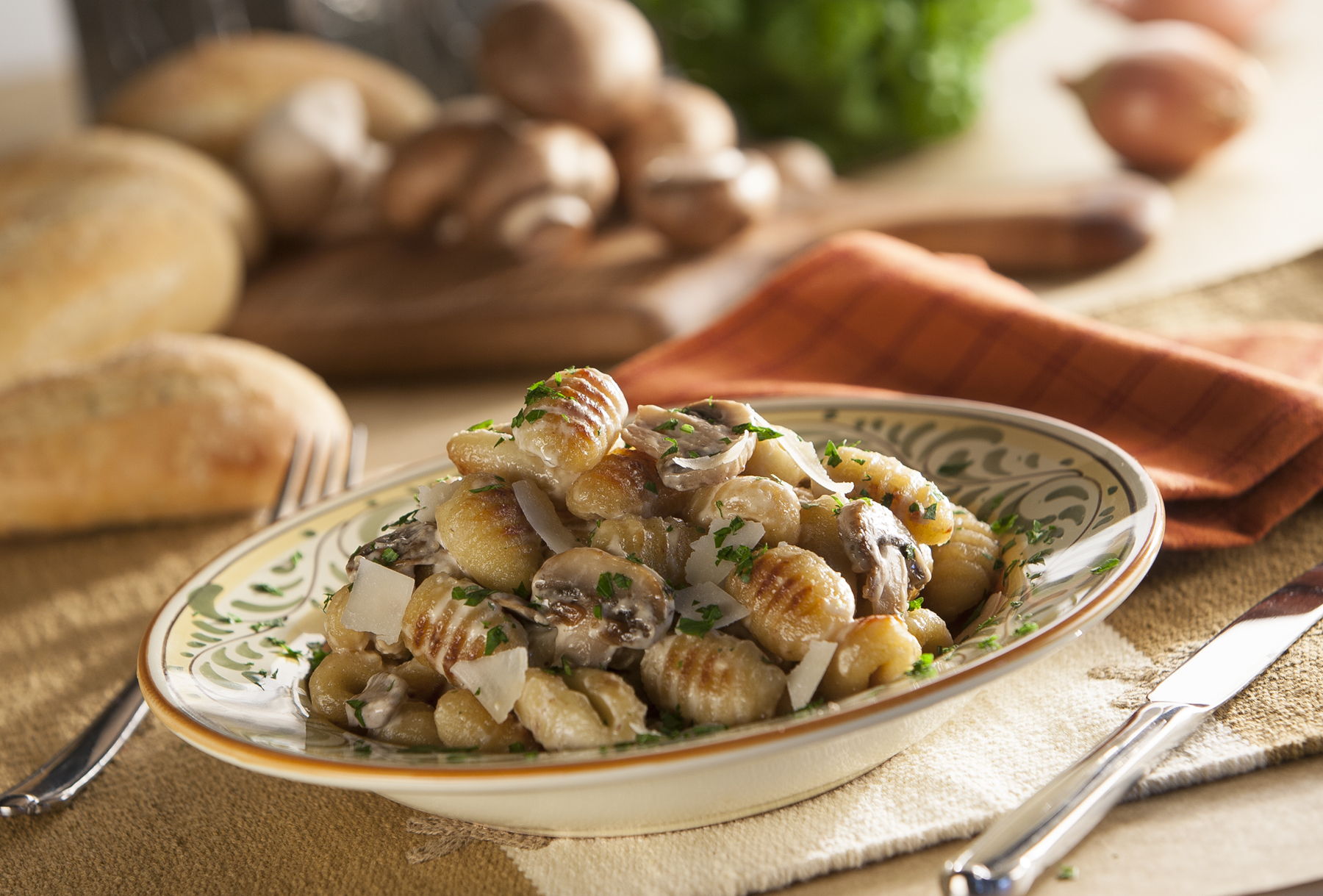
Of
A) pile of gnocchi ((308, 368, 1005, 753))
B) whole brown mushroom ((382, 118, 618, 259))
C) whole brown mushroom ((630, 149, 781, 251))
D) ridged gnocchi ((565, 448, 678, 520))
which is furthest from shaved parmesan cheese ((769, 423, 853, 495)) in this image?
whole brown mushroom ((382, 118, 618, 259))

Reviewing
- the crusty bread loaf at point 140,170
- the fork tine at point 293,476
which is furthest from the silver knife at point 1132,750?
the crusty bread loaf at point 140,170

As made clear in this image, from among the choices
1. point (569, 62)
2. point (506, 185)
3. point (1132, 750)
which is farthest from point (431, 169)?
point (1132, 750)

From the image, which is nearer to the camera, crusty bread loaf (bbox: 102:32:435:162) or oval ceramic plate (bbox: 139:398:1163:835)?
oval ceramic plate (bbox: 139:398:1163:835)

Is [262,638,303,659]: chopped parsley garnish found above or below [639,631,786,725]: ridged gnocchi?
below

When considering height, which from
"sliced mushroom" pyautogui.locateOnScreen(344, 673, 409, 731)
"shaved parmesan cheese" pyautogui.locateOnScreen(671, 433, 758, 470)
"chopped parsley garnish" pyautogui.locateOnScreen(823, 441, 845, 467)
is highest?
"shaved parmesan cheese" pyautogui.locateOnScreen(671, 433, 758, 470)

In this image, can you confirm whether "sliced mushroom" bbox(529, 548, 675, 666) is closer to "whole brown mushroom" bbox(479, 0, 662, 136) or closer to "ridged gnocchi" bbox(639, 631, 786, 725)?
"ridged gnocchi" bbox(639, 631, 786, 725)

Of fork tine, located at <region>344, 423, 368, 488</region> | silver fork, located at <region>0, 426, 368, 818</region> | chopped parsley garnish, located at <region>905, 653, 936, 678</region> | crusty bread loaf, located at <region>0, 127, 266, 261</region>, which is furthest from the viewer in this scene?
crusty bread loaf, located at <region>0, 127, 266, 261</region>

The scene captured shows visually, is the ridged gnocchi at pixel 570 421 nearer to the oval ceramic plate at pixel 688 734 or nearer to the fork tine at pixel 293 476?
the oval ceramic plate at pixel 688 734
